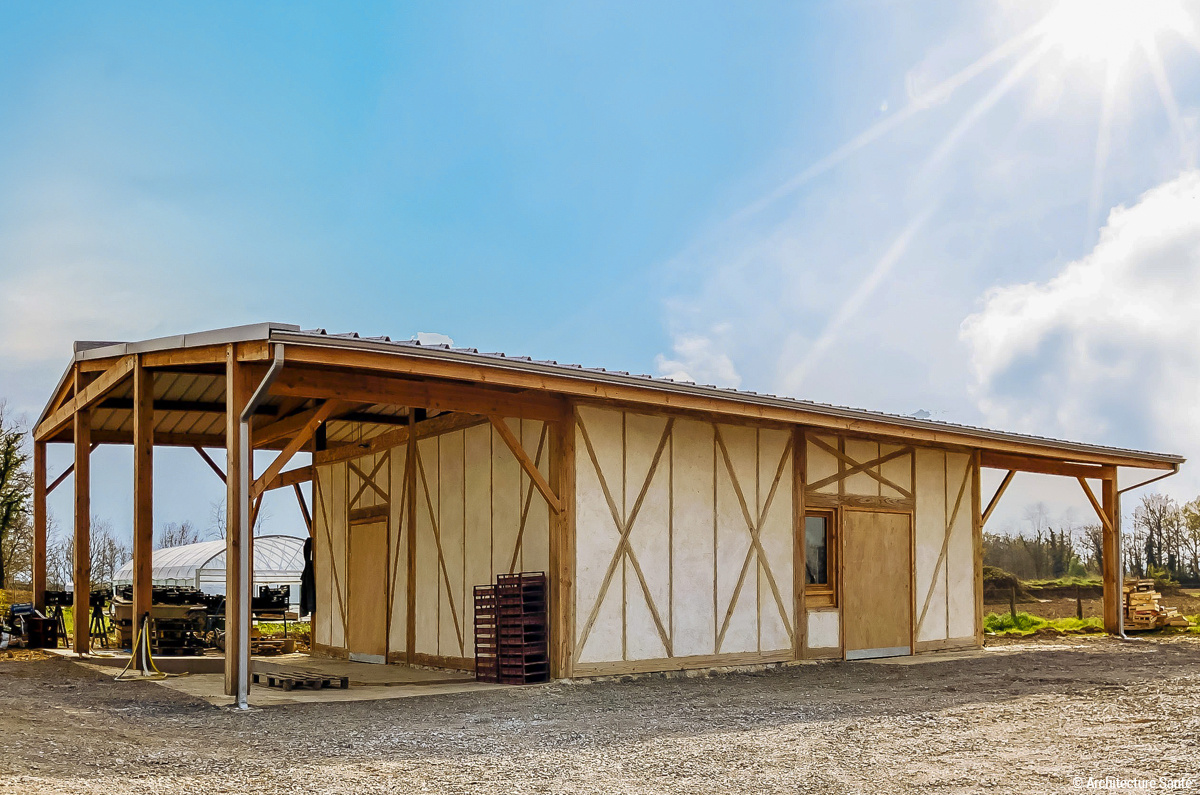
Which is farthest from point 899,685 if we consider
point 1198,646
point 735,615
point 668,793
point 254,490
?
point 1198,646

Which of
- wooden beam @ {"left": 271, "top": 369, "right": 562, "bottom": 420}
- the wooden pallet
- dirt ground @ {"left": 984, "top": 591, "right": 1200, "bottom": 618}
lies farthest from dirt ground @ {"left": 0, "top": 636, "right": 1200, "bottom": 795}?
dirt ground @ {"left": 984, "top": 591, "right": 1200, "bottom": 618}

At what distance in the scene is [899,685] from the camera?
10.9 meters

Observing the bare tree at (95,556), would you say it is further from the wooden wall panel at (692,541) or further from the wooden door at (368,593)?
the wooden wall panel at (692,541)

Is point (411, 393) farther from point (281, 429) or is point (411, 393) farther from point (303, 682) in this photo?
point (281, 429)

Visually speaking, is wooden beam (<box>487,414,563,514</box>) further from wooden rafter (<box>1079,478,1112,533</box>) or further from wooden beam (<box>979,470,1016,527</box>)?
wooden rafter (<box>1079,478,1112,533</box>)

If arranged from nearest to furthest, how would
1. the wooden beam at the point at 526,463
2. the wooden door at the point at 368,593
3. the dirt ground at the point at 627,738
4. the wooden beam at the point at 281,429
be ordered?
the dirt ground at the point at 627,738
the wooden beam at the point at 526,463
the wooden door at the point at 368,593
the wooden beam at the point at 281,429

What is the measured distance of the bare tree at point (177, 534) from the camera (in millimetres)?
77438

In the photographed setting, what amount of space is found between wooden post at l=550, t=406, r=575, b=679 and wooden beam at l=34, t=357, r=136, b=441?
4.84 metres

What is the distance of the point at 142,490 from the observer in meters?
11.3

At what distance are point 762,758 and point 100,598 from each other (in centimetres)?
1254

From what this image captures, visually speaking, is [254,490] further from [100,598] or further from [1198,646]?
[1198,646]

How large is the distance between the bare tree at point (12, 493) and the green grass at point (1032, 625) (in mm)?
26850

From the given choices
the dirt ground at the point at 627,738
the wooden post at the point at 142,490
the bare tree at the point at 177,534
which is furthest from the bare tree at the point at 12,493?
the bare tree at the point at 177,534

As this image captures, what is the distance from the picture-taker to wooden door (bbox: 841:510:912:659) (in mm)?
14023
